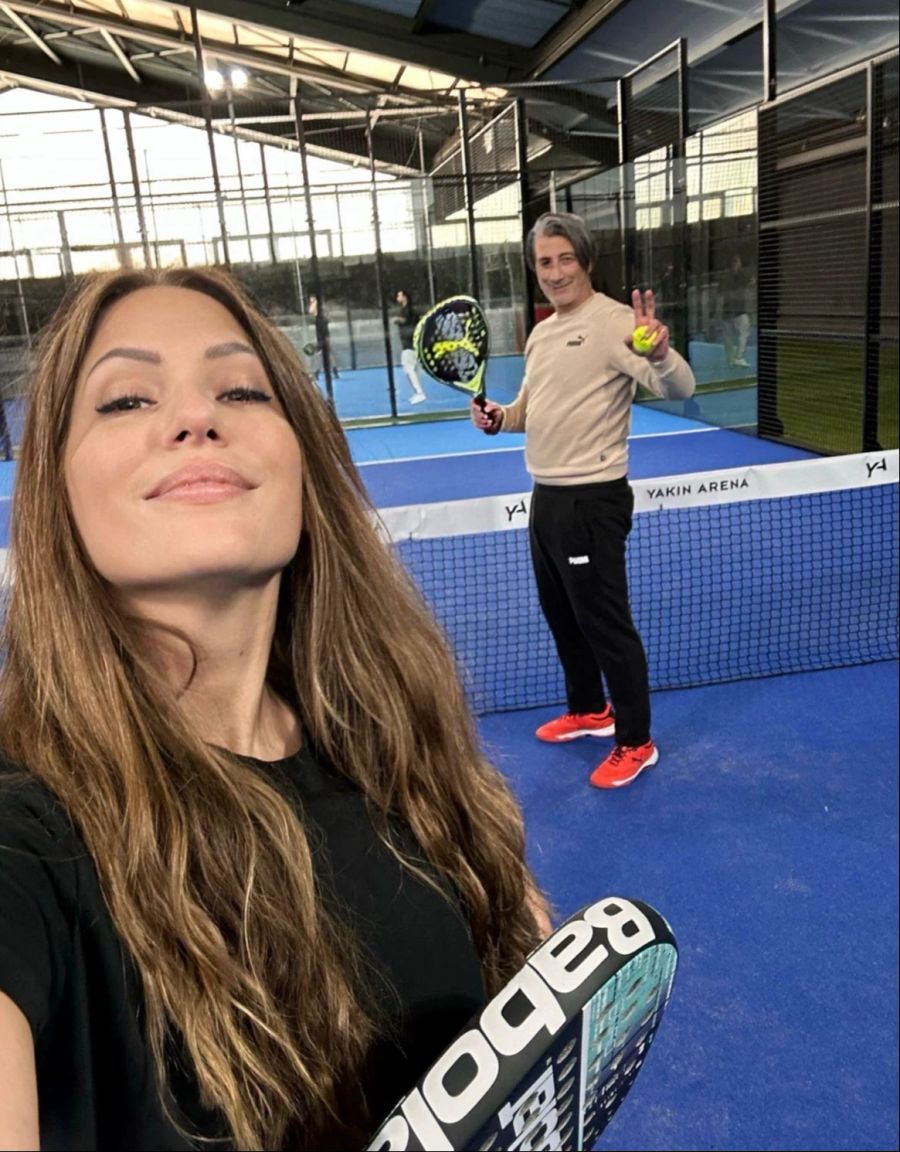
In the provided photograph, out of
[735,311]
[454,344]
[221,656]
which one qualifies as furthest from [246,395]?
[735,311]

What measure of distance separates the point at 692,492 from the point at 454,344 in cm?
124

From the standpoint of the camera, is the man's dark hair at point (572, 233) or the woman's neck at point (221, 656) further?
the man's dark hair at point (572, 233)

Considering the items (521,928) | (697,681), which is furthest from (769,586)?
(521,928)

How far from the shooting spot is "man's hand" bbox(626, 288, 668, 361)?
108 inches

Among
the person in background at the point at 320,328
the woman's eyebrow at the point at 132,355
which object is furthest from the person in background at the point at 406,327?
the woman's eyebrow at the point at 132,355

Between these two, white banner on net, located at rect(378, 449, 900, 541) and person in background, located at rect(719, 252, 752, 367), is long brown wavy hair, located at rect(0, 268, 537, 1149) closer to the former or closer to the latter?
white banner on net, located at rect(378, 449, 900, 541)

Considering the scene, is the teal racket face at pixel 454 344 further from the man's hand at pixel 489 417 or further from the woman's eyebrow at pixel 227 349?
the woman's eyebrow at pixel 227 349

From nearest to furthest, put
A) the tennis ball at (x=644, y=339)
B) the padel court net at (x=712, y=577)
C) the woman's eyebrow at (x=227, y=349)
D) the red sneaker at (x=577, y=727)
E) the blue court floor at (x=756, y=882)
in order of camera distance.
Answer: the woman's eyebrow at (x=227, y=349)
the blue court floor at (x=756, y=882)
the tennis ball at (x=644, y=339)
the red sneaker at (x=577, y=727)
the padel court net at (x=712, y=577)

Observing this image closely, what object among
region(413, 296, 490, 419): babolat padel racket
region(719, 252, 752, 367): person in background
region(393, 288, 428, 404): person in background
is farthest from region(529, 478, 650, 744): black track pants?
region(393, 288, 428, 404): person in background

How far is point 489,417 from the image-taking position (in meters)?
3.32

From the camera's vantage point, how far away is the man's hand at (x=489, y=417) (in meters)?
3.29

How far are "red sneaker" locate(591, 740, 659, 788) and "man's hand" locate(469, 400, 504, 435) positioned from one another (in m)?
1.25

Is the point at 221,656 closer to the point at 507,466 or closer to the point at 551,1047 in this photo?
the point at 551,1047

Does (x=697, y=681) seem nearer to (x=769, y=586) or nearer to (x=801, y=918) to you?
(x=769, y=586)
